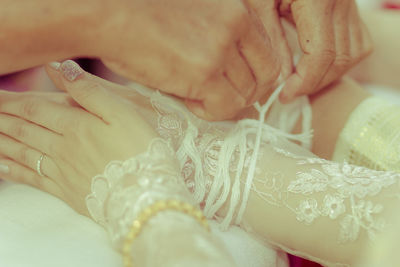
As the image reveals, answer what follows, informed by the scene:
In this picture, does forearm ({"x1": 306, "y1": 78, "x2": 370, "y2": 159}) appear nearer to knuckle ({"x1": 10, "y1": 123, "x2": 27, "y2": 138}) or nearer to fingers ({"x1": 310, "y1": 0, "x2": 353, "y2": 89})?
fingers ({"x1": 310, "y1": 0, "x2": 353, "y2": 89})

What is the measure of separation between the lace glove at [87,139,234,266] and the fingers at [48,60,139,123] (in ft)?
0.30

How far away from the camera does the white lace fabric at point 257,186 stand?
0.65 metres

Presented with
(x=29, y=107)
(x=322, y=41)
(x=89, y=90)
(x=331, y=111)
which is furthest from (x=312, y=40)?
(x=29, y=107)

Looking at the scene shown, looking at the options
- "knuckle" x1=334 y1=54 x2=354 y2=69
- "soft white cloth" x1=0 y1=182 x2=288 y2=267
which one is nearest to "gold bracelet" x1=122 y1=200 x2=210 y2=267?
"soft white cloth" x1=0 y1=182 x2=288 y2=267

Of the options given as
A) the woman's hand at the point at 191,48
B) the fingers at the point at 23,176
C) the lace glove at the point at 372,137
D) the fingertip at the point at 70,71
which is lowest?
the lace glove at the point at 372,137

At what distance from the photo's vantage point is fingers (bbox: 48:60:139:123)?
2.30ft

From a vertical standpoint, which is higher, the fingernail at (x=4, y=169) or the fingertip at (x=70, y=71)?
the fingertip at (x=70, y=71)

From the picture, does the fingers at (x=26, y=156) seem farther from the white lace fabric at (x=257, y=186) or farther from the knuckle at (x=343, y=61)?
the knuckle at (x=343, y=61)

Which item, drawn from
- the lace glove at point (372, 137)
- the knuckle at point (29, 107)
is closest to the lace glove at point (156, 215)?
the knuckle at point (29, 107)

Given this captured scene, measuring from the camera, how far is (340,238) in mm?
699

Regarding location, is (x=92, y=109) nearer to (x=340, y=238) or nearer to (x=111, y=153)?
(x=111, y=153)

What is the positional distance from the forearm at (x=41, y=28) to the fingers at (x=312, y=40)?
48 centimetres

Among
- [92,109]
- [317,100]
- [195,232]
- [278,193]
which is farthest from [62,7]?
[317,100]

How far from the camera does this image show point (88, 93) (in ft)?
2.39
